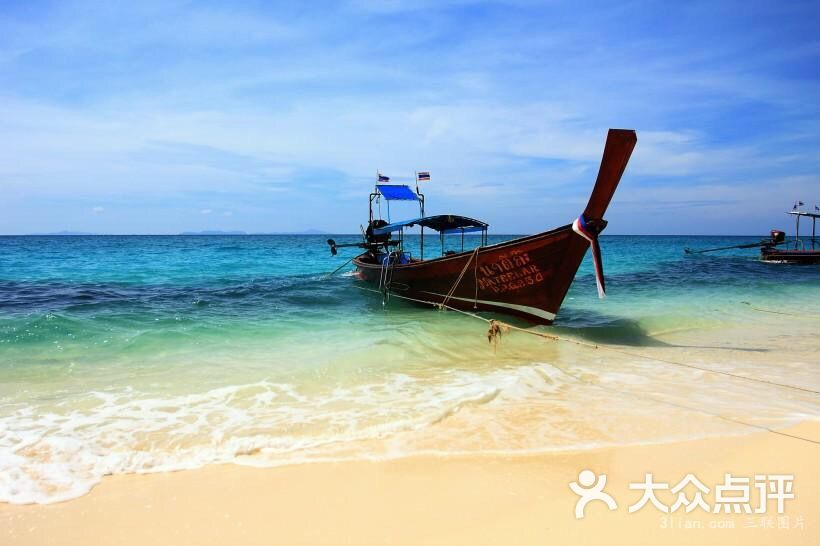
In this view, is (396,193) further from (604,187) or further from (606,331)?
(604,187)

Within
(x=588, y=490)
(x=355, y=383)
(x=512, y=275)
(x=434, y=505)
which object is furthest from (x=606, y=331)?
(x=434, y=505)

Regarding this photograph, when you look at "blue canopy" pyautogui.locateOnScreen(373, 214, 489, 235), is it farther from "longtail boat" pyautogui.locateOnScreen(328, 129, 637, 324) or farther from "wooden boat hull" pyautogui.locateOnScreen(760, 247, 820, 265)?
"wooden boat hull" pyautogui.locateOnScreen(760, 247, 820, 265)

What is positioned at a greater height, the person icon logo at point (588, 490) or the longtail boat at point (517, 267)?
the longtail boat at point (517, 267)

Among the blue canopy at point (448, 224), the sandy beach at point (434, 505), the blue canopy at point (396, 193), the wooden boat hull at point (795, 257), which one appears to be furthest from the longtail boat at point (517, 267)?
the wooden boat hull at point (795, 257)

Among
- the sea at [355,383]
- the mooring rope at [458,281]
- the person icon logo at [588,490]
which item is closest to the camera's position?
the person icon logo at [588,490]

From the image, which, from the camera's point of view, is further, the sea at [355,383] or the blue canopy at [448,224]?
the blue canopy at [448,224]

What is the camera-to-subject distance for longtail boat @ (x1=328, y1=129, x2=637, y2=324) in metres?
7.37

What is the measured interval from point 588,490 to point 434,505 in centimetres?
103

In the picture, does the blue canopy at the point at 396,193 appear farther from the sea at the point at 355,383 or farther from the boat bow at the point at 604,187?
the boat bow at the point at 604,187

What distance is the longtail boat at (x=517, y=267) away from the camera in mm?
7371

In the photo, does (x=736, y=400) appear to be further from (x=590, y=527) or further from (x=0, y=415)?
(x=0, y=415)

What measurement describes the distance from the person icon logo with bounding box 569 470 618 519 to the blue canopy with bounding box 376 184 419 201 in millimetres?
12669

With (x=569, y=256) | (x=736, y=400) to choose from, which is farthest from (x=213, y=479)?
(x=569, y=256)

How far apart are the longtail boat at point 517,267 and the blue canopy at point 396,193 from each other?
7.96 feet
